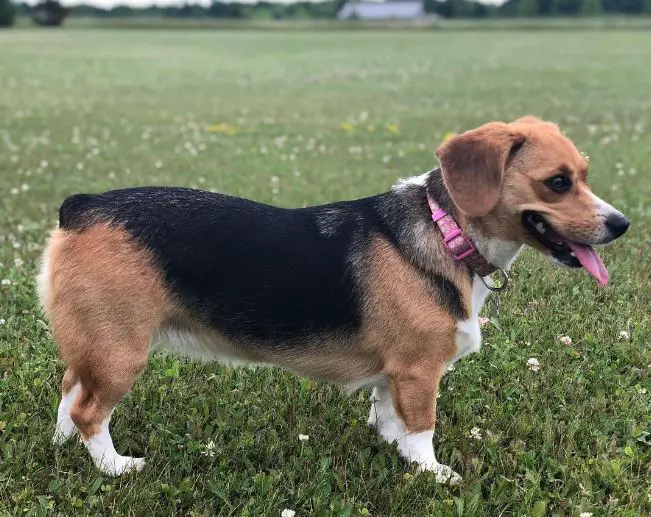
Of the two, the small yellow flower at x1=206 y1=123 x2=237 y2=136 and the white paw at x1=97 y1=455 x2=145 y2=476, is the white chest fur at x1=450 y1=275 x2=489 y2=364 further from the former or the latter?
the small yellow flower at x1=206 y1=123 x2=237 y2=136

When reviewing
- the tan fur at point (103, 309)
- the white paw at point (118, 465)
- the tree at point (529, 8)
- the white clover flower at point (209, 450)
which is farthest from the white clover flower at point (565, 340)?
the tree at point (529, 8)

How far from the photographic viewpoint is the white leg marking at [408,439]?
3637mm

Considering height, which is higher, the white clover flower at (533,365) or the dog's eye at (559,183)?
the dog's eye at (559,183)

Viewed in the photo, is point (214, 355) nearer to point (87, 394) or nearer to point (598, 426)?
point (87, 394)

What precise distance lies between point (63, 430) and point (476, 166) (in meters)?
2.62

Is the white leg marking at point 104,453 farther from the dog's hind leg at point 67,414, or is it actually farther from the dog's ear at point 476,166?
the dog's ear at point 476,166

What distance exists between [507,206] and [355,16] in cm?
11326

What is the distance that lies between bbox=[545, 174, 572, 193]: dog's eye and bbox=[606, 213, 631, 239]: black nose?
0.82 ft

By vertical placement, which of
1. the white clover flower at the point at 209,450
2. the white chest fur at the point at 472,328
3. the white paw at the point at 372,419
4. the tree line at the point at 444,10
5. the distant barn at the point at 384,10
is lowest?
the distant barn at the point at 384,10

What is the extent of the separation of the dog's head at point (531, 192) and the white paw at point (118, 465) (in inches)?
85.0

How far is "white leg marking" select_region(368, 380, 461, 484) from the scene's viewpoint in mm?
3637

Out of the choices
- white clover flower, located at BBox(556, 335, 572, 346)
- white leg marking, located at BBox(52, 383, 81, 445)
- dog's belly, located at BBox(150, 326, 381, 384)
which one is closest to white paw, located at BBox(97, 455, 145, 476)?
white leg marking, located at BBox(52, 383, 81, 445)

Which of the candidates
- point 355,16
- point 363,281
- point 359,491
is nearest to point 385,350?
point 363,281

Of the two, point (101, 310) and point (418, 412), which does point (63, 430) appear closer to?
point (101, 310)
